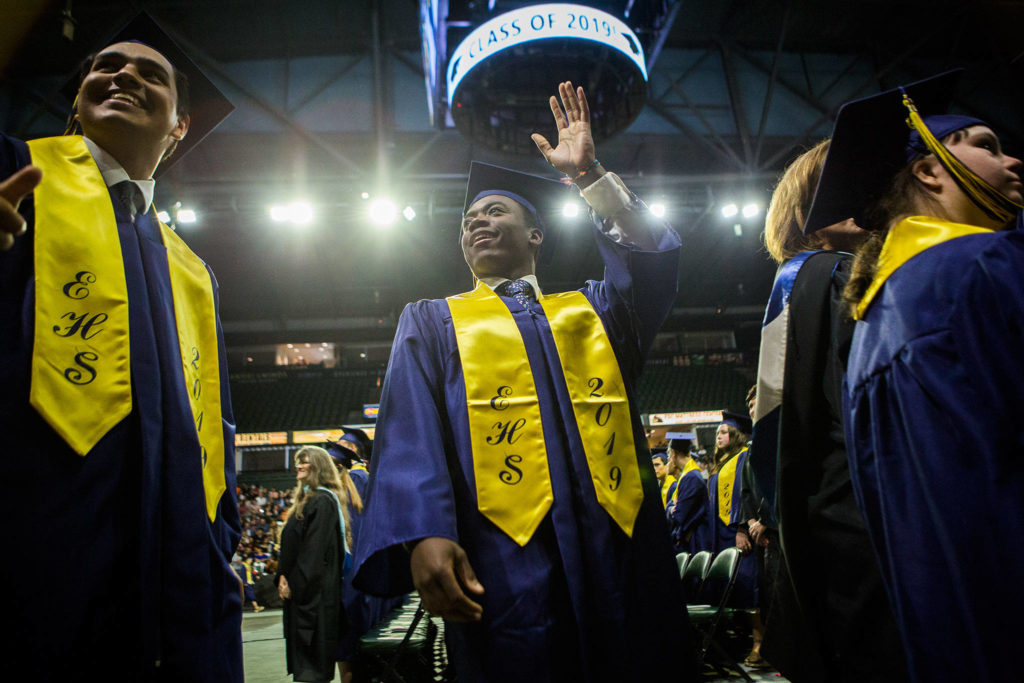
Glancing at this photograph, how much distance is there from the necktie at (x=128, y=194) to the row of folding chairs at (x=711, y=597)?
10.6 feet

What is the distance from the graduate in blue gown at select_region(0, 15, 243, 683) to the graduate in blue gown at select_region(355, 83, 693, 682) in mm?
335

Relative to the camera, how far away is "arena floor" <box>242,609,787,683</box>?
3.67 meters

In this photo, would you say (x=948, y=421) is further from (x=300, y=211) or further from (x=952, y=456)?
(x=300, y=211)

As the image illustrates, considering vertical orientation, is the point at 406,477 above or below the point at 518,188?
below

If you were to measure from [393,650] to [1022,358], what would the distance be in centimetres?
359

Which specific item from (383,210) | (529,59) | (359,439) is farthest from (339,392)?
(529,59)

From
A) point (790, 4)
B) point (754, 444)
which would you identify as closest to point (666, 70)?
point (790, 4)

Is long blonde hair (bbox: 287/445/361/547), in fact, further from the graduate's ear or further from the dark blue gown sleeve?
the dark blue gown sleeve

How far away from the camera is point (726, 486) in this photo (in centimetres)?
535

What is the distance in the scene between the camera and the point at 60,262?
33.7 inches

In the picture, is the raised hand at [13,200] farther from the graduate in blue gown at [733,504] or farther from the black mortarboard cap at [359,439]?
the black mortarboard cap at [359,439]

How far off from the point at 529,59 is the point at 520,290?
287 cm

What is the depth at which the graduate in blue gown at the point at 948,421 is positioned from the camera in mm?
732

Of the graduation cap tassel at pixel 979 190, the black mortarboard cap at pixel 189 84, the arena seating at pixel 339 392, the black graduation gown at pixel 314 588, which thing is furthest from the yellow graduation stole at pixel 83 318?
the arena seating at pixel 339 392
